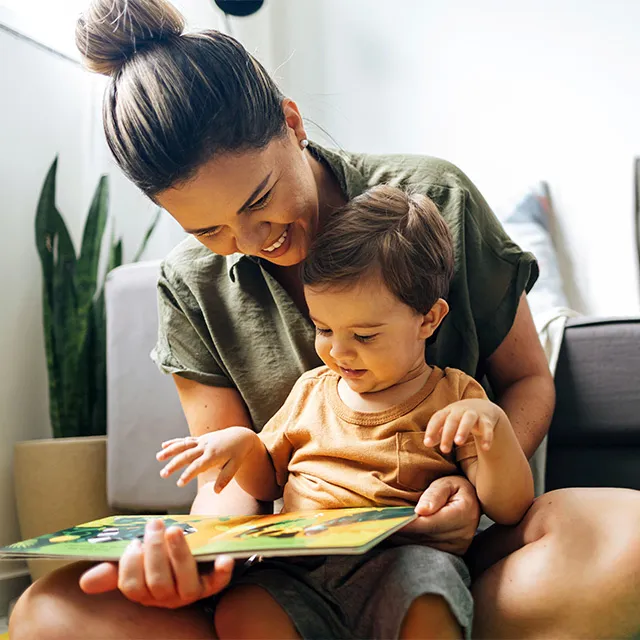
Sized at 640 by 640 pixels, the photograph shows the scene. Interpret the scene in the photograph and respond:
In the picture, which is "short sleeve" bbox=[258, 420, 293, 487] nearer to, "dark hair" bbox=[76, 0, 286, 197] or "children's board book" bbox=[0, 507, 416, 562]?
"children's board book" bbox=[0, 507, 416, 562]

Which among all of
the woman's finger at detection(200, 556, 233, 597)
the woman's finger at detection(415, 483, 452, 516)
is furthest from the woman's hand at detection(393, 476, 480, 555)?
the woman's finger at detection(200, 556, 233, 597)

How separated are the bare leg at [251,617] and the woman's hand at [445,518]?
152 millimetres

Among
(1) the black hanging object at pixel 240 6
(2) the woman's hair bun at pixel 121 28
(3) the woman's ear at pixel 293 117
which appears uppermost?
(1) the black hanging object at pixel 240 6

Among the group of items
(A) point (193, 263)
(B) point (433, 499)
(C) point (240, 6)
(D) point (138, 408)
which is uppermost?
(C) point (240, 6)

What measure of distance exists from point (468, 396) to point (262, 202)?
325 millimetres

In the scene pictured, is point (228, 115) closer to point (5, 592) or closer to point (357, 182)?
point (357, 182)

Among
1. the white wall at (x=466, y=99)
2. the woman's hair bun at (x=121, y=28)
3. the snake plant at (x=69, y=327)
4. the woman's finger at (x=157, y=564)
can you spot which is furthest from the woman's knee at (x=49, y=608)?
the white wall at (x=466, y=99)

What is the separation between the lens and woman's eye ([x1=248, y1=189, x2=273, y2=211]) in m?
0.96

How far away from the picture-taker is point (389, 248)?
931 millimetres

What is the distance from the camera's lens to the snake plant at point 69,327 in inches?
72.0

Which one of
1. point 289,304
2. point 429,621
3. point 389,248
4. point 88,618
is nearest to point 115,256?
point 289,304

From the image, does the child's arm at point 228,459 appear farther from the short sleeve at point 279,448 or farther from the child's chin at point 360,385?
the child's chin at point 360,385

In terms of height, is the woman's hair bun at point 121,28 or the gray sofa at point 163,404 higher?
the woman's hair bun at point 121,28

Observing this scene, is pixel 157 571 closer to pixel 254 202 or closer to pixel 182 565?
pixel 182 565
